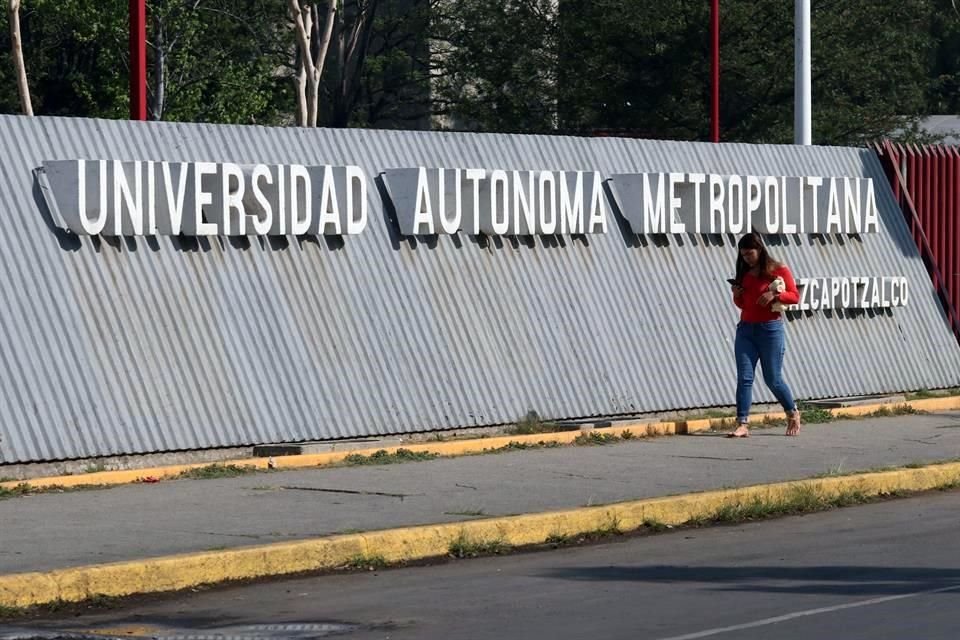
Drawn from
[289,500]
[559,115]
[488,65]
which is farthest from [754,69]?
[289,500]

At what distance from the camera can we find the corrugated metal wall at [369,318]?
535 inches

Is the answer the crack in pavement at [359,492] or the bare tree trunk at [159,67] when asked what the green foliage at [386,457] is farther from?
the bare tree trunk at [159,67]

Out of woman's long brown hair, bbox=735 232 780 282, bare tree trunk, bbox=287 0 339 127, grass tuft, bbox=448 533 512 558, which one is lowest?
grass tuft, bbox=448 533 512 558

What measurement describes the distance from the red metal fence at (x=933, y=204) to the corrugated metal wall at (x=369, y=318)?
839mm

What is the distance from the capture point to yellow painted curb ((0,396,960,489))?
42.6 ft

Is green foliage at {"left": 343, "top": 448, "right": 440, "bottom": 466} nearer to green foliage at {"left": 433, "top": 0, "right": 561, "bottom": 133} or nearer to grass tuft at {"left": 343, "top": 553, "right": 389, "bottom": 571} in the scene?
grass tuft at {"left": 343, "top": 553, "right": 389, "bottom": 571}

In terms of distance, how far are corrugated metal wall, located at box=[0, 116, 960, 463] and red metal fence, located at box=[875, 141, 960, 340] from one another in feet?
2.75

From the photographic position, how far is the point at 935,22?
205 feet

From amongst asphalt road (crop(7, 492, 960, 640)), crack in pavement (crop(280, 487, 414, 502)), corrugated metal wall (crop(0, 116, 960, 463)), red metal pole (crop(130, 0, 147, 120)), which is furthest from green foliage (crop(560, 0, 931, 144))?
A: asphalt road (crop(7, 492, 960, 640))

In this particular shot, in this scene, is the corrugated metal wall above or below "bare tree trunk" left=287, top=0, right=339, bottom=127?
below

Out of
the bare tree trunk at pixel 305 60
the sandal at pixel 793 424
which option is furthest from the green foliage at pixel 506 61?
the sandal at pixel 793 424

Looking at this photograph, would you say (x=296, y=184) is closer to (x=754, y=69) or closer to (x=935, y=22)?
(x=754, y=69)

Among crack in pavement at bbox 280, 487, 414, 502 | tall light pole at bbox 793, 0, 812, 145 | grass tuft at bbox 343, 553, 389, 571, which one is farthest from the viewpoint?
tall light pole at bbox 793, 0, 812, 145

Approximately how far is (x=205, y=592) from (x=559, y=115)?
128 ft
